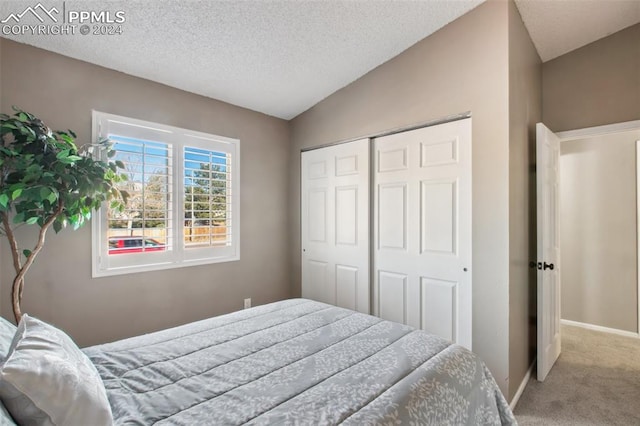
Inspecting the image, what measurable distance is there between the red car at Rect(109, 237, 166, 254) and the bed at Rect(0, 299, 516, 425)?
110cm

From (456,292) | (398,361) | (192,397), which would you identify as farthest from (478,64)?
(192,397)

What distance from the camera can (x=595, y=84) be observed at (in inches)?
105

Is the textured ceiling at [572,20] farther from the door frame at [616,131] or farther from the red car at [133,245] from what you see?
the red car at [133,245]

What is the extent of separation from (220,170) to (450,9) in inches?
91.3

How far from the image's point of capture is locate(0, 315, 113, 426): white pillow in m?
0.77

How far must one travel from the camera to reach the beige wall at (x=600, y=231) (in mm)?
3275

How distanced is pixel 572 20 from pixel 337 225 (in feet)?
8.33

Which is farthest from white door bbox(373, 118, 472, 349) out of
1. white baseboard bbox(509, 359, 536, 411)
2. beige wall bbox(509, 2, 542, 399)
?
white baseboard bbox(509, 359, 536, 411)

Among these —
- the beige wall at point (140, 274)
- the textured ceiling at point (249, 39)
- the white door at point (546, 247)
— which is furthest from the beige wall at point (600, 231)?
the beige wall at point (140, 274)

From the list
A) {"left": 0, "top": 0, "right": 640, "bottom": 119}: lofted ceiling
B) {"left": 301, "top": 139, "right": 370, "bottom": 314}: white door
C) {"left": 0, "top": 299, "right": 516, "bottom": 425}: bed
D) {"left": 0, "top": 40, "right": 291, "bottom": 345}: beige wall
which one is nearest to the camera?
{"left": 0, "top": 299, "right": 516, "bottom": 425}: bed

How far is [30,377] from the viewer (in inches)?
30.8

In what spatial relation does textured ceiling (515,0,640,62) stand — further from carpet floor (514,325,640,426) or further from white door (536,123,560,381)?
carpet floor (514,325,640,426)

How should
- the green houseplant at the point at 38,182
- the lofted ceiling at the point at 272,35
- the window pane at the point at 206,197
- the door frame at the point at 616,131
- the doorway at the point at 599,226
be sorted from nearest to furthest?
the green houseplant at the point at 38,182 → the lofted ceiling at the point at 272,35 → the door frame at the point at 616,131 → the window pane at the point at 206,197 → the doorway at the point at 599,226

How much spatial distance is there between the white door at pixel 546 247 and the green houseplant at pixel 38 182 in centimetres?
310
